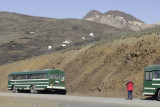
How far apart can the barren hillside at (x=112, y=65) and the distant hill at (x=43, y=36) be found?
43.4 metres

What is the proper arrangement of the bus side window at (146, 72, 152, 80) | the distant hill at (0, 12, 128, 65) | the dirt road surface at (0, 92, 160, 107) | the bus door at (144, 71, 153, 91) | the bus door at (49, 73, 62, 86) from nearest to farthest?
the dirt road surface at (0, 92, 160, 107) < the bus door at (144, 71, 153, 91) < the bus side window at (146, 72, 152, 80) < the bus door at (49, 73, 62, 86) < the distant hill at (0, 12, 128, 65)

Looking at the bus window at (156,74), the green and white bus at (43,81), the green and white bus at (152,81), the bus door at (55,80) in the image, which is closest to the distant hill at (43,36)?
the green and white bus at (43,81)

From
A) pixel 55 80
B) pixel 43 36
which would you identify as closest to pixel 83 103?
pixel 55 80

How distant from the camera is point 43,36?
11956 cm

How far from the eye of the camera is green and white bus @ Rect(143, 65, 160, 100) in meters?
26.7

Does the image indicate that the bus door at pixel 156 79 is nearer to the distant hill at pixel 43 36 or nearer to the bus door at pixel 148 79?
the bus door at pixel 148 79

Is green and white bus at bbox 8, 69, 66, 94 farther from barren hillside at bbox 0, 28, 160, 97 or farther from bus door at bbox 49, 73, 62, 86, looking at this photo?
barren hillside at bbox 0, 28, 160, 97

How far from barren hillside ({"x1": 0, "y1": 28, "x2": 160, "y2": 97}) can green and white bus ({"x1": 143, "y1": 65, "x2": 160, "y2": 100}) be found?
4.60m

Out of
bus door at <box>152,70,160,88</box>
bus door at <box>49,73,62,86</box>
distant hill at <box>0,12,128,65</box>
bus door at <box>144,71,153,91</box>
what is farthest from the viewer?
distant hill at <box>0,12,128,65</box>

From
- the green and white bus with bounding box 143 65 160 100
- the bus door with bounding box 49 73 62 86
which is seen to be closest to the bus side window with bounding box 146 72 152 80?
the green and white bus with bounding box 143 65 160 100

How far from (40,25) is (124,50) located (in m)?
101

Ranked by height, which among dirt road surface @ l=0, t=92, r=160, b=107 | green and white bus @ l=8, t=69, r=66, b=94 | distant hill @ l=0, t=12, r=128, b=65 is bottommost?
dirt road surface @ l=0, t=92, r=160, b=107

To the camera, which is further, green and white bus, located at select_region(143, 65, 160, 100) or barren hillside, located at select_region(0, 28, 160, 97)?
barren hillside, located at select_region(0, 28, 160, 97)

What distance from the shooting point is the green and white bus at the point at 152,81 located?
87.5ft
